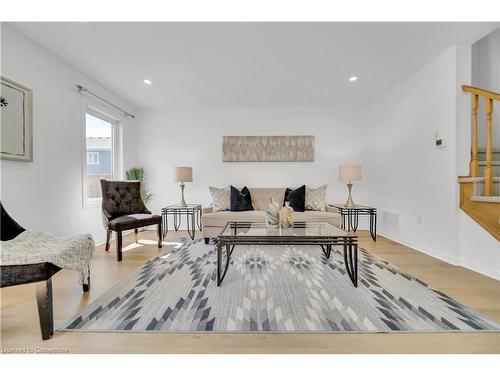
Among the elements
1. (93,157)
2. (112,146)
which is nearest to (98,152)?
(93,157)

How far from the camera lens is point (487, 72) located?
312 centimetres

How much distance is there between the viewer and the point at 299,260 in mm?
2822

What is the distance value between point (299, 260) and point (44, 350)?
2.29 metres

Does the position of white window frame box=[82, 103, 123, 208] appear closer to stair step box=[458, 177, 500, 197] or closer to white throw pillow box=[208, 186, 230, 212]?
white throw pillow box=[208, 186, 230, 212]

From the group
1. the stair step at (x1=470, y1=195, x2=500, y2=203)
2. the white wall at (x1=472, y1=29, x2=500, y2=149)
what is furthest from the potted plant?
the white wall at (x1=472, y1=29, x2=500, y2=149)

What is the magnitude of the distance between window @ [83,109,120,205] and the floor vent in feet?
15.3

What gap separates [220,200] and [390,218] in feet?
9.26

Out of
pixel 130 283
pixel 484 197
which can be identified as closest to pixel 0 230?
pixel 130 283

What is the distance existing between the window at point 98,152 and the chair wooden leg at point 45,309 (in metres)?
2.27

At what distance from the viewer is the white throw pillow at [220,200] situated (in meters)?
4.01

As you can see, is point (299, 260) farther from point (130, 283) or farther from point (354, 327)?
point (130, 283)

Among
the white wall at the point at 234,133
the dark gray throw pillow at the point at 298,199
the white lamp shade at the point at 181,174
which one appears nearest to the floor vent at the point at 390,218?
the white wall at the point at 234,133

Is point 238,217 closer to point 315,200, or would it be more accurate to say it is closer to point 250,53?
point 315,200

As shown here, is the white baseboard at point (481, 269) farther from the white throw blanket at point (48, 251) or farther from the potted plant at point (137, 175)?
the potted plant at point (137, 175)
